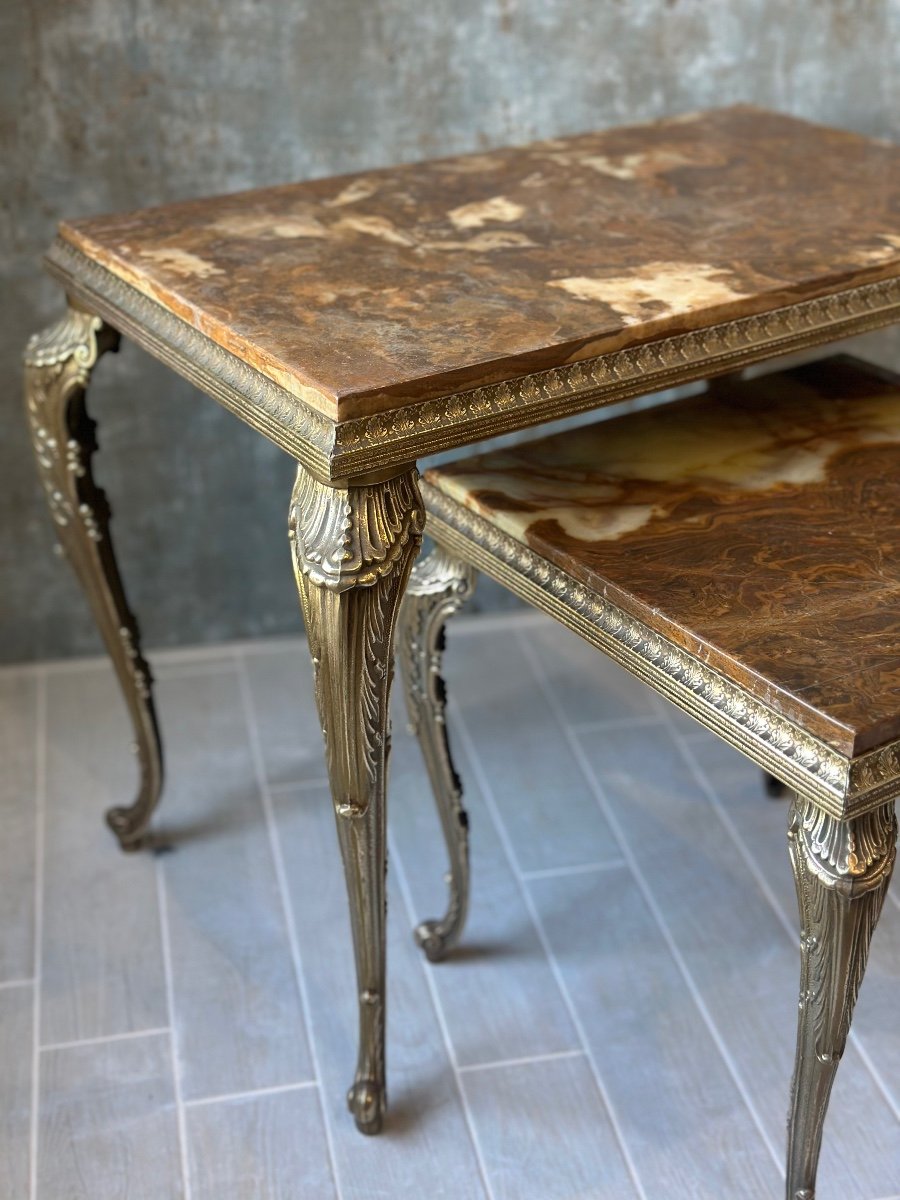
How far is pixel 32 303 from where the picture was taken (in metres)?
1.96

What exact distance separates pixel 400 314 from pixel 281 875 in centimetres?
84

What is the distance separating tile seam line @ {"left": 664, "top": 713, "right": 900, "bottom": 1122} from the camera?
1.50 meters

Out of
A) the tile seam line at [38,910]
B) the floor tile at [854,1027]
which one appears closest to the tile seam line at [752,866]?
the floor tile at [854,1027]

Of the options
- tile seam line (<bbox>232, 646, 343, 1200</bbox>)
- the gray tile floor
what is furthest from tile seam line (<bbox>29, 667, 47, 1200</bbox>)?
tile seam line (<bbox>232, 646, 343, 1200</bbox>)

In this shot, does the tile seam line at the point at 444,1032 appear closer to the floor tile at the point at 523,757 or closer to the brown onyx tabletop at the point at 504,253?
the floor tile at the point at 523,757

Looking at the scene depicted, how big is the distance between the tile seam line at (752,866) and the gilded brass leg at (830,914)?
1.14ft

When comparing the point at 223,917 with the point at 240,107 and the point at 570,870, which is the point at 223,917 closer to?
the point at 570,870

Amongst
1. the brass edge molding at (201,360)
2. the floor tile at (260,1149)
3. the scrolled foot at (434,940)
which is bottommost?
the floor tile at (260,1149)

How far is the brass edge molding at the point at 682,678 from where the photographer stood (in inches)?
40.3

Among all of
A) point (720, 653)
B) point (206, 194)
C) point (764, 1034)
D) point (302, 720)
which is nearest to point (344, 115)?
point (206, 194)

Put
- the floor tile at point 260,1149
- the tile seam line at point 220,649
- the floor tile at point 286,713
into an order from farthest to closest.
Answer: the tile seam line at point 220,649 < the floor tile at point 286,713 < the floor tile at point 260,1149

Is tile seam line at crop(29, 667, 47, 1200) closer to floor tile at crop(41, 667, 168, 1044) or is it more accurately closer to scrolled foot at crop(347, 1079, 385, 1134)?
floor tile at crop(41, 667, 168, 1044)

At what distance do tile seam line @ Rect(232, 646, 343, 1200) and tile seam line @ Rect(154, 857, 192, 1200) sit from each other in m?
0.14

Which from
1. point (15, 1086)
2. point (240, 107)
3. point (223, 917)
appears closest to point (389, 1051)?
point (223, 917)
